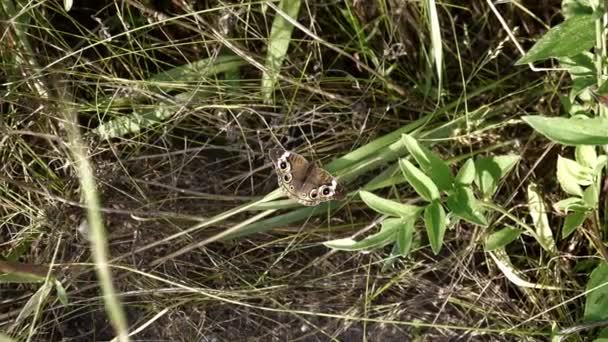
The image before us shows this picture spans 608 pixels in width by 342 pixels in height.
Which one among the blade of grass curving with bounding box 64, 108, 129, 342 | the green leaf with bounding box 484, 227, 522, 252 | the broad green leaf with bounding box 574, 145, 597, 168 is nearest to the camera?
the broad green leaf with bounding box 574, 145, 597, 168

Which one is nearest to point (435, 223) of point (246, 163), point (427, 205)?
point (427, 205)

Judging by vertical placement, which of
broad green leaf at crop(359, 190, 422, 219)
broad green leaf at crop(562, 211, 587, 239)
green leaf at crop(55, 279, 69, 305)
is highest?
broad green leaf at crop(359, 190, 422, 219)

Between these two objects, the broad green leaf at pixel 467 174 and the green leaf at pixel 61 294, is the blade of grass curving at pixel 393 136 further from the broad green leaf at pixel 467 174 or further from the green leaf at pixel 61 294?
the green leaf at pixel 61 294

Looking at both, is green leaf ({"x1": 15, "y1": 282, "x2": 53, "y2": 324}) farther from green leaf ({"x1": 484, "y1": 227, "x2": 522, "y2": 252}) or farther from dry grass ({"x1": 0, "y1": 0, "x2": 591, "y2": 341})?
green leaf ({"x1": 484, "y1": 227, "x2": 522, "y2": 252})

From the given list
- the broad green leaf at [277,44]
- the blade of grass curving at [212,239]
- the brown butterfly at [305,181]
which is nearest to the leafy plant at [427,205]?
the brown butterfly at [305,181]

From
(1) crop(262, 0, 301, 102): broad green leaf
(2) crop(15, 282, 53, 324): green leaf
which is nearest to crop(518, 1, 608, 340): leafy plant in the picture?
(1) crop(262, 0, 301, 102): broad green leaf
